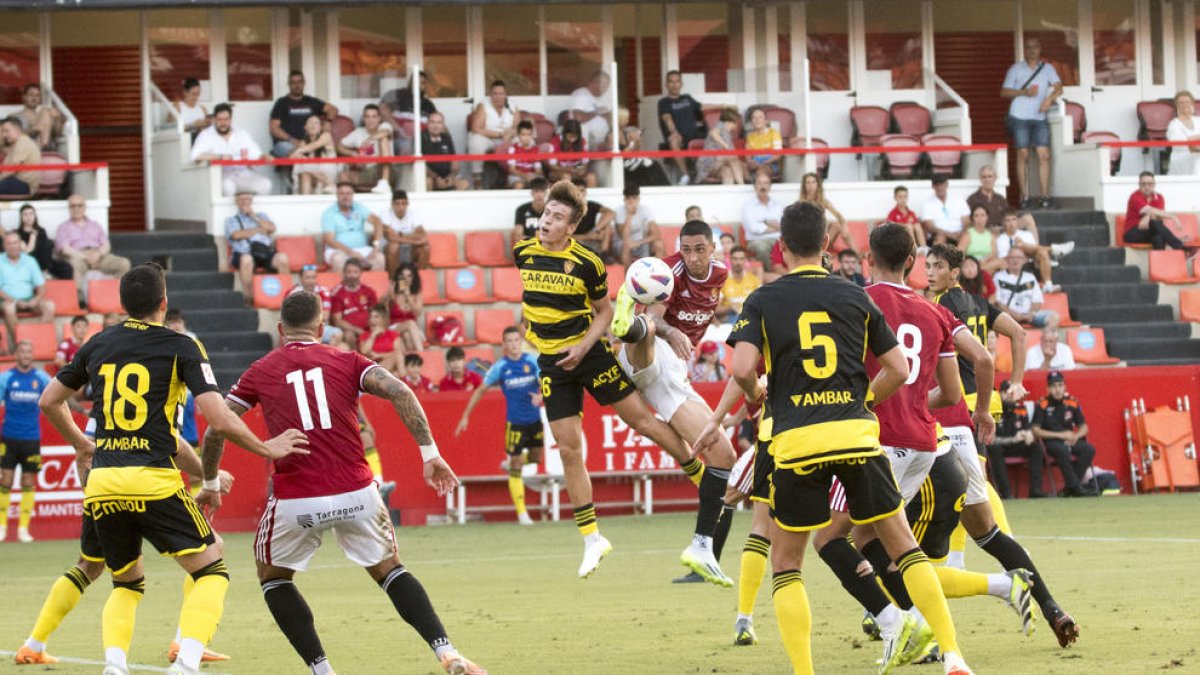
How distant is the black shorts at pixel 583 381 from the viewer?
39.0 ft

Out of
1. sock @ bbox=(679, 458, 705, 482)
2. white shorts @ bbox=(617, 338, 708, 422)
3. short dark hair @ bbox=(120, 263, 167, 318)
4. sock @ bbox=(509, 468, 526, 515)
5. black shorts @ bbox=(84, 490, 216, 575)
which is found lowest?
sock @ bbox=(509, 468, 526, 515)

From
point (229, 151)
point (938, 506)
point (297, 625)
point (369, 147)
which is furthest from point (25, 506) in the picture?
point (938, 506)

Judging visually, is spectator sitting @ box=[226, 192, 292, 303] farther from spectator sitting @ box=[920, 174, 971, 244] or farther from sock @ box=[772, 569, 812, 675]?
sock @ box=[772, 569, 812, 675]

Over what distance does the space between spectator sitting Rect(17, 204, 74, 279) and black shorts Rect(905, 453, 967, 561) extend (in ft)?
51.7

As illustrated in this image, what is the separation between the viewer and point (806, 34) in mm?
30172

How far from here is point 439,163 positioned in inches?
1021

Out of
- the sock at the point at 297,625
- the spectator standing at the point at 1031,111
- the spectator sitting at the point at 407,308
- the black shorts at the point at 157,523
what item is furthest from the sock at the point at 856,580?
the spectator standing at the point at 1031,111

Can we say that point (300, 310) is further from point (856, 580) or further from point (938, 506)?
point (938, 506)

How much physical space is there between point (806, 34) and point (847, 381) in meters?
22.9

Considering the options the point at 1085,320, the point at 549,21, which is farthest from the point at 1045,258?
the point at 549,21

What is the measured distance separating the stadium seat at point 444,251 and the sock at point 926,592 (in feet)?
56.1

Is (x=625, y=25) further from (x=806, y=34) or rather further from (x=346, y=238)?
(x=346, y=238)

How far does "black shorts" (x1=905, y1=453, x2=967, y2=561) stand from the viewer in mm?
9328

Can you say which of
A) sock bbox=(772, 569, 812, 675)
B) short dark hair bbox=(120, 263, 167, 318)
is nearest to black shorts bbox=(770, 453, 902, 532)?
sock bbox=(772, 569, 812, 675)
